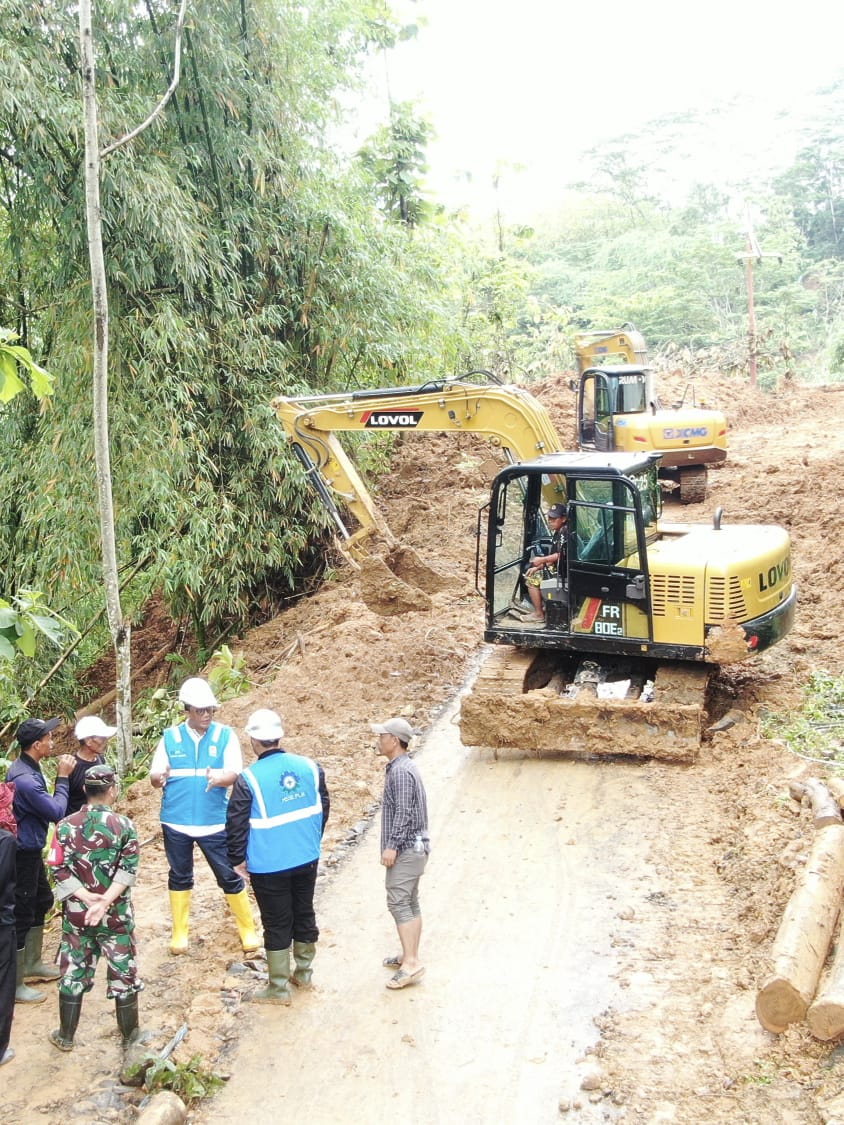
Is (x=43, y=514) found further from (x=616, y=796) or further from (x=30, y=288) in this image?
(x=616, y=796)

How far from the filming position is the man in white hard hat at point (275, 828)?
5.20 meters

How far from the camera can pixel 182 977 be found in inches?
226

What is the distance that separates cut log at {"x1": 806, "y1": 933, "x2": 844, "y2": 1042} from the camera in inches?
174

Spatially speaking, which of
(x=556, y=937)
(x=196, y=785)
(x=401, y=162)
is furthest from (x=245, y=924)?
(x=401, y=162)

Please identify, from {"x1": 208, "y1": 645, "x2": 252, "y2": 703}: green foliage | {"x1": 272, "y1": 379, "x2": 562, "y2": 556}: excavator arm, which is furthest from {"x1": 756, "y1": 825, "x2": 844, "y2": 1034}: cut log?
{"x1": 208, "y1": 645, "x2": 252, "y2": 703}: green foliage

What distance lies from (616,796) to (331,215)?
9139mm

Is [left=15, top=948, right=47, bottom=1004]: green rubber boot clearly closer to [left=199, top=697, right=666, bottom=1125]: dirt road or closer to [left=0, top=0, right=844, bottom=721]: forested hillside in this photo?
[left=199, top=697, right=666, bottom=1125]: dirt road

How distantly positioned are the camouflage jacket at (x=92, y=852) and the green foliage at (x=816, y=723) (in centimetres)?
511

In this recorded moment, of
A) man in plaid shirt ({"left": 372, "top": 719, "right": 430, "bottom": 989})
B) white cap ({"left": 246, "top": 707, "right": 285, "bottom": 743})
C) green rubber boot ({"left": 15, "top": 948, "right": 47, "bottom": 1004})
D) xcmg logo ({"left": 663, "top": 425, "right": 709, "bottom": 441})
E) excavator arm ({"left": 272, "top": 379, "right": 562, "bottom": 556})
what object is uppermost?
excavator arm ({"left": 272, "top": 379, "right": 562, "bottom": 556})

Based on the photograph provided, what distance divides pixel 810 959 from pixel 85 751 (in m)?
3.84

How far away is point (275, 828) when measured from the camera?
520 cm

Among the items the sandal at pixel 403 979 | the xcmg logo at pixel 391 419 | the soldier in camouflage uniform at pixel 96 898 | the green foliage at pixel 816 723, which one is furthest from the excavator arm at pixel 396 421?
the soldier in camouflage uniform at pixel 96 898

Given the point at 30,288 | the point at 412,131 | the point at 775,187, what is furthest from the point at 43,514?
the point at 775,187

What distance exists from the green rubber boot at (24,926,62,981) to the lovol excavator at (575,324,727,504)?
40.7 feet
